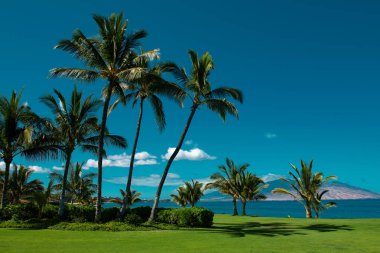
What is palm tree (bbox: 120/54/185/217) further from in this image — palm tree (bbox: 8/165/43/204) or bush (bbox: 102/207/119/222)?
palm tree (bbox: 8/165/43/204)

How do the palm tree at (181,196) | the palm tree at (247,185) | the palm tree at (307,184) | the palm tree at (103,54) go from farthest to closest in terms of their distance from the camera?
1. the palm tree at (181,196)
2. the palm tree at (247,185)
3. the palm tree at (307,184)
4. the palm tree at (103,54)

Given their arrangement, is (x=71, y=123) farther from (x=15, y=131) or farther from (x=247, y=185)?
(x=247, y=185)

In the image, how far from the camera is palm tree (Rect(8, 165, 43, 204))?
36375 mm

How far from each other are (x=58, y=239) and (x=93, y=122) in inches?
415

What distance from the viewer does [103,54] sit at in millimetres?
20297

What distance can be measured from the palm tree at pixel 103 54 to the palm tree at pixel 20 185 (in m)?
21.1

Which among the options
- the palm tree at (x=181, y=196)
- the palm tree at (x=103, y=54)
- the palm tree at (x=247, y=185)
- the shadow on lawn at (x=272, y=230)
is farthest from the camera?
the palm tree at (x=181, y=196)

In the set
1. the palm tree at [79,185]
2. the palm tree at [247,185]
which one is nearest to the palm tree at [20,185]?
the palm tree at [79,185]

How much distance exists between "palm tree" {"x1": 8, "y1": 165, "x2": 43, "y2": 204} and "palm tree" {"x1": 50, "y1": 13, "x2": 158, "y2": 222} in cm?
2112

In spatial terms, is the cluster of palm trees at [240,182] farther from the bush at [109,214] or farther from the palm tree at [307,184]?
the bush at [109,214]

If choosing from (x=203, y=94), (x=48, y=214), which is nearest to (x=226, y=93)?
(x=203, y=94)

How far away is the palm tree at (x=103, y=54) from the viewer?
65.2 feet

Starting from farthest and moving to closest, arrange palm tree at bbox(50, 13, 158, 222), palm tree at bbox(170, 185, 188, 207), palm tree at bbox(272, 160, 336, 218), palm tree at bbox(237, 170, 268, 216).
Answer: palm tree at bbox(170, 185, 188, 207)
palm tree at bbox(237, 170, 268, 216)
palm tree at bbox(272, 160, 336, 218)
palm tree at bbox(50, 13, 158, 222)

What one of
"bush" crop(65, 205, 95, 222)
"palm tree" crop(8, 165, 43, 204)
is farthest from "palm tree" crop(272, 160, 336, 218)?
"palm tree" crop(8, 165, 43, 204)
